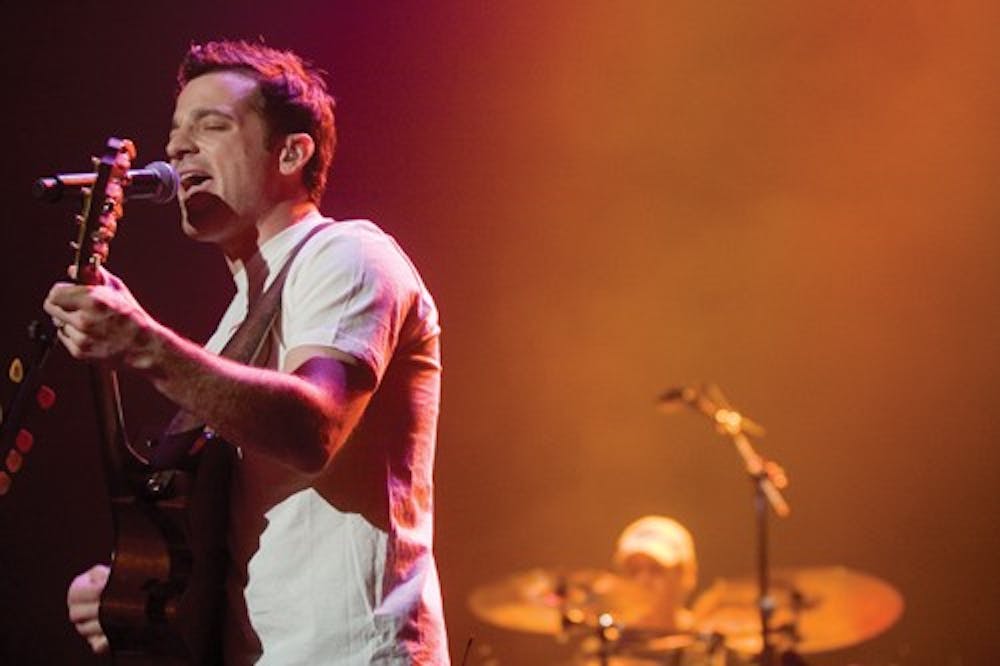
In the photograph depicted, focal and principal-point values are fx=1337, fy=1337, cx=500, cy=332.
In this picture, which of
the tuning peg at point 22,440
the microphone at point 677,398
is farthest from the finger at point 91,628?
the microphone at point 677,398

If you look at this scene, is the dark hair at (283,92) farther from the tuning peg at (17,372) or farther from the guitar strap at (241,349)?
the tuning peg at (17,372)

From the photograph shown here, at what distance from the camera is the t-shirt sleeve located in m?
2.16

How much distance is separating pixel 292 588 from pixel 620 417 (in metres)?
3.29

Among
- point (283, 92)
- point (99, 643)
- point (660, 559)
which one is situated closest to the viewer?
point (99, 643)

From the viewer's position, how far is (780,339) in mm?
5355

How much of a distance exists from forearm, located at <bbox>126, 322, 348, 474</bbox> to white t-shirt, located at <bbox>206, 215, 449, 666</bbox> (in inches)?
6.0

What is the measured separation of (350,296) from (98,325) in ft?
1.47

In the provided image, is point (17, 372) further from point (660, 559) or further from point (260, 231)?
point (660, 559)

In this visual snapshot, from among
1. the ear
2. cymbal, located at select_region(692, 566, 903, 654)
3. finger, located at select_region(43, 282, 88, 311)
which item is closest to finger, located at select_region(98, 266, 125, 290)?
finger, located at select_region(43, 282, 88, 311)

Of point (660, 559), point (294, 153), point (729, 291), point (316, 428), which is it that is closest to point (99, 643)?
point (316, 428)

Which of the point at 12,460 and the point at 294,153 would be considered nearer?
the point at 12,460

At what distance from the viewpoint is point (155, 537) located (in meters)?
2.20

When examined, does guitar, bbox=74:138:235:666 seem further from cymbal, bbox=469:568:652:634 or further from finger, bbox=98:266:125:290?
cymbal, bbox=469:568:652:634

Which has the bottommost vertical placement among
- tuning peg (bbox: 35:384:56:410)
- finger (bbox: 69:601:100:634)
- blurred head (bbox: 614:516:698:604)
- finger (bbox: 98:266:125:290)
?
blurred head (bbox: 614:516:698:604)
